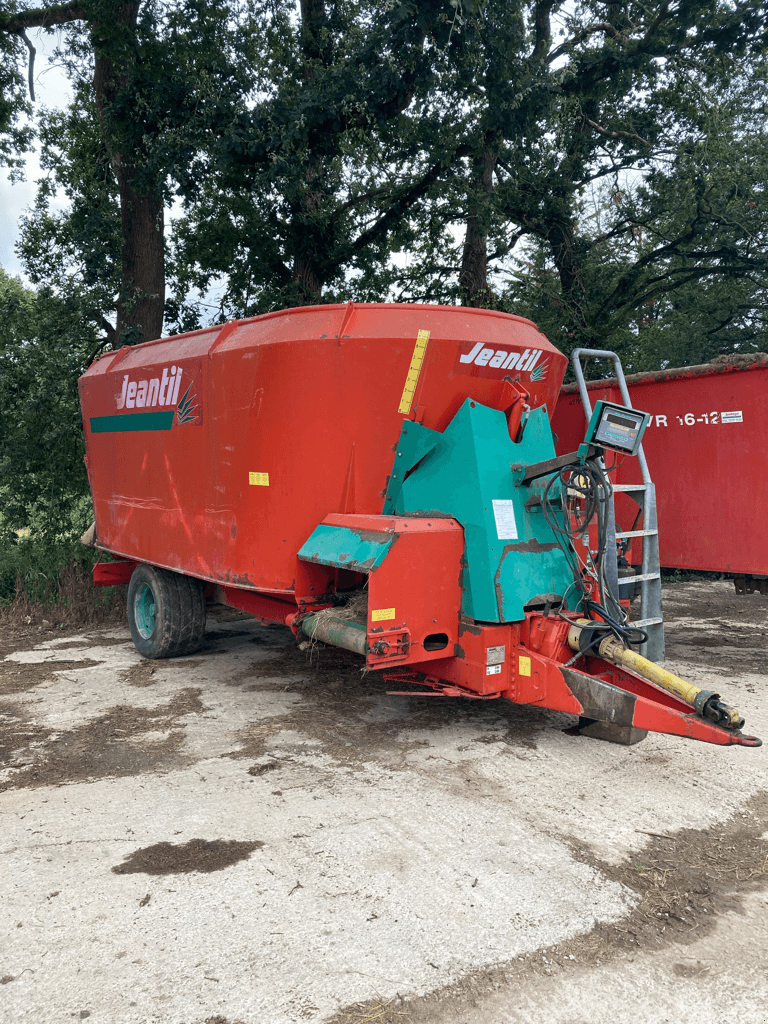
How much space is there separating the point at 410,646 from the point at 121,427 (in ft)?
12.9

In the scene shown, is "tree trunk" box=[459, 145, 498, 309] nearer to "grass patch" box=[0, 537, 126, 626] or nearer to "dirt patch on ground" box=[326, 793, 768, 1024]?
"grass patch" box=[0, 537, 126, 626]

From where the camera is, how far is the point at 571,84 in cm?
1171

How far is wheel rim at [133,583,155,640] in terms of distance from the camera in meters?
7.26

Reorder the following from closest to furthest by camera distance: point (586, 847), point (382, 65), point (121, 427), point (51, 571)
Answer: point (586, 847)
point (121, 427)
point (382, 65)
point (51, 571)

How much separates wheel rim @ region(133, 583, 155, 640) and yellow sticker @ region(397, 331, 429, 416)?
3.57 metres

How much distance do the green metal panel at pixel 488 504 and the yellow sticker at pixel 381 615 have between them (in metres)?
0.55

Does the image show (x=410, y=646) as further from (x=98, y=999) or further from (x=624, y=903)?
(x=98, y=999)

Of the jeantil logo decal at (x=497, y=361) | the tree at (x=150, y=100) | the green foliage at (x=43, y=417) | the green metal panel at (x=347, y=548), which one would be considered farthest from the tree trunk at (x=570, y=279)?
the green metal panel at (x=347, y=548)

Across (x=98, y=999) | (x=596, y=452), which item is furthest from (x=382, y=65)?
(x=98, y=999)

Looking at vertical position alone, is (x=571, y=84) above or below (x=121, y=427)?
above

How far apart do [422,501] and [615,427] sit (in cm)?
132

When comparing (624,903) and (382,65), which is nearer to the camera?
(624,903)

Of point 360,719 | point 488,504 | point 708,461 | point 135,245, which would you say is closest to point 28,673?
point 360,719

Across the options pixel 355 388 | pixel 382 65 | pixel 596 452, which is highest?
pixel 382 65
